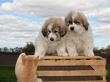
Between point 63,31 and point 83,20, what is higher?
point 83,20

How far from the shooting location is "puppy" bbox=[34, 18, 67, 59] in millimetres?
3357

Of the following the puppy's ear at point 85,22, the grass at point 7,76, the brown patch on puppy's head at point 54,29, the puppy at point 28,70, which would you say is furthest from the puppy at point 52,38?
the grass at point 7,76

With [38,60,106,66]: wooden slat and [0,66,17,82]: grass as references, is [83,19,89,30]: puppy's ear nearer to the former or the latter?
[38,60,106,66]: wooden slat

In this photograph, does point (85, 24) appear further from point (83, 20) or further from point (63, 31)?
point (63, 31)

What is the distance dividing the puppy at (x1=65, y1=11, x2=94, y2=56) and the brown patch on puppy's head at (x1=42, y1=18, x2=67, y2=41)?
5.9 inches

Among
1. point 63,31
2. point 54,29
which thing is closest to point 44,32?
point 54,29

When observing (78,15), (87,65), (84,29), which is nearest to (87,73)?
(87,65)

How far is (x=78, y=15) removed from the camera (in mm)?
3607

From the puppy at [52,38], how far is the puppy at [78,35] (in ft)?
0.49

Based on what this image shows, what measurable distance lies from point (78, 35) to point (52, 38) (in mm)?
635

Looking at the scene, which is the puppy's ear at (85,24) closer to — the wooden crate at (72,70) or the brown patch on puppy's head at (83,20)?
the brown patch on puppy's head at (83,20)

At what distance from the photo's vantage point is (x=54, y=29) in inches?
132

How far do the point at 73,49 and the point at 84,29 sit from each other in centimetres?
44

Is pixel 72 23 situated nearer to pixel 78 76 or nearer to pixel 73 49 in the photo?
pixel 73 49
